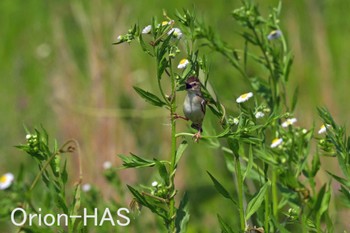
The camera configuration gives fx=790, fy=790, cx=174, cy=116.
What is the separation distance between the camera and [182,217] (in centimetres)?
195

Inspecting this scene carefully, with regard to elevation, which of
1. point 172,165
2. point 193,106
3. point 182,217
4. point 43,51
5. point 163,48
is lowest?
point 182,217

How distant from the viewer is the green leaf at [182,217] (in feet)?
6.32

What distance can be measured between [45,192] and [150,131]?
6.31 feet

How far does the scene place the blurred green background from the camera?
154 inches

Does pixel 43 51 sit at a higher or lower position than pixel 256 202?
higher

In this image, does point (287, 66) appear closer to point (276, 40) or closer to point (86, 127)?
point (276, 40)

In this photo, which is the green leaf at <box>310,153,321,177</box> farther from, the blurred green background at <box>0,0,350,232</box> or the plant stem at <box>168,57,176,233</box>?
the blurred green background at <box>0,0,350,232</box>

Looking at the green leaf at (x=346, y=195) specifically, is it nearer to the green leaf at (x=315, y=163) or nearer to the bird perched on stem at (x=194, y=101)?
the green leaf at (x=315, y=163)

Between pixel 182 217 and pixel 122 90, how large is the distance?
2.18 metres

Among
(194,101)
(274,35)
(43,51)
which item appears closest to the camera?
(194,101)

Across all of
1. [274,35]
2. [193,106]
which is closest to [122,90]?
[274,35]

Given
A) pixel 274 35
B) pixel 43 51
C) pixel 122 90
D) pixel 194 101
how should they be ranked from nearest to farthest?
pixel 194 101 → pixel 274 35 → pixel 122 90 → pixel 43 51

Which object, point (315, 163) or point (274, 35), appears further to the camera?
point (274, 35)

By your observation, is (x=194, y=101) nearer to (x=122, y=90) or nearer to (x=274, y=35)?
(x=274, y=35)
